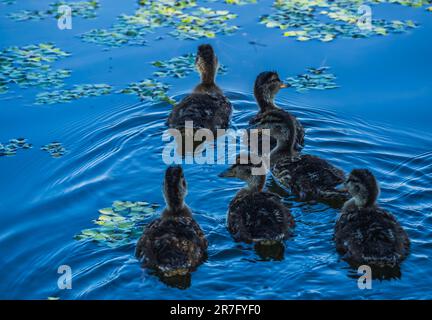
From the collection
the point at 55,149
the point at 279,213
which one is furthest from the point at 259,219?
the point at 55,149

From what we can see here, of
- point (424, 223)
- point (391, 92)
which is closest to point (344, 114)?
point (391, 92)

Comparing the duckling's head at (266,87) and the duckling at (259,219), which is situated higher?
the duckling's head at (266,87)

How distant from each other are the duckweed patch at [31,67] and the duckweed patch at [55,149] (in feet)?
5.58

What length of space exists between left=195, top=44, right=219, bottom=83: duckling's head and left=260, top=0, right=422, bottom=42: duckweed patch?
2.02 m

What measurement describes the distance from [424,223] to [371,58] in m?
4.67

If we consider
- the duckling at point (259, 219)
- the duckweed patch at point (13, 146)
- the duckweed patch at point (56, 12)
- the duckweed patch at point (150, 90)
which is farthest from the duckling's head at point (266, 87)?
the duckweed patch at point (56, 12)

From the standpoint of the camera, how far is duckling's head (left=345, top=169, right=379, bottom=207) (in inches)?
360

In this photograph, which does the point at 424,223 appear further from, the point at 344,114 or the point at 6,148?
the point at 6,148

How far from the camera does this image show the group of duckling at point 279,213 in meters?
8.57

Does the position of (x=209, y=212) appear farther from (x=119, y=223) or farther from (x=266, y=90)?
(x=266, y=90)

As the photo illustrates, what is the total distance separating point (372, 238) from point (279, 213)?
3.91 feet

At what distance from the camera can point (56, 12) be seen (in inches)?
595

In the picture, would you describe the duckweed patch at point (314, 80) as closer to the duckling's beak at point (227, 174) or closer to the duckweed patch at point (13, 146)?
the duckling's beak at point (227, 174)

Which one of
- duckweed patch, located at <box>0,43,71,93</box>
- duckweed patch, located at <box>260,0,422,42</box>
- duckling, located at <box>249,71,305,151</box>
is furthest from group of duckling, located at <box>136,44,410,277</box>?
duckweed patch, located at <box>260,0,422,42</box>
